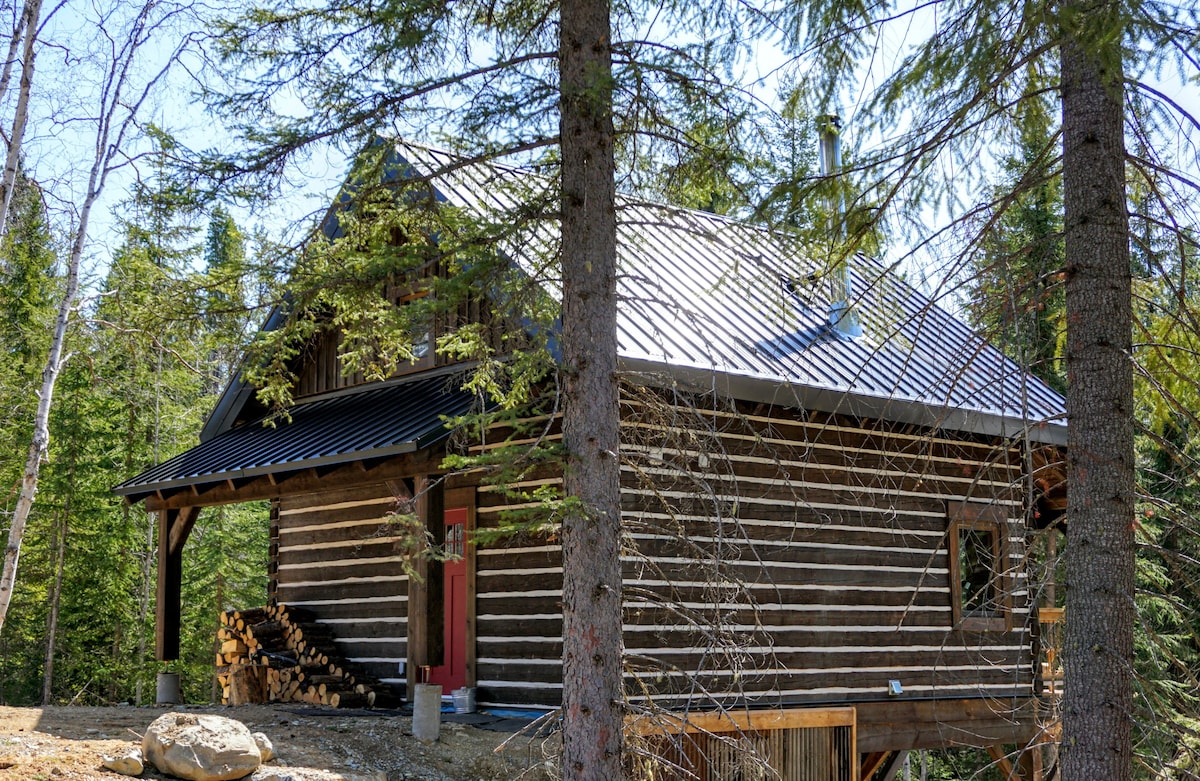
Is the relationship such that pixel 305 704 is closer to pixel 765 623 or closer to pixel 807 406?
pixel 765 623

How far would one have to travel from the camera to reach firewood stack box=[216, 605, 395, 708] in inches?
507

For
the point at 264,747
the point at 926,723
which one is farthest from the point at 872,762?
the point at 264,747

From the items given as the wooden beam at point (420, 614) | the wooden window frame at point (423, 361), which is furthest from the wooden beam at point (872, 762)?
the wooden window frame at point (423, 361)

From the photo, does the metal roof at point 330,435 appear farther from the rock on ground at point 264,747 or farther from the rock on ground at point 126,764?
the rock on ground at point 126,764

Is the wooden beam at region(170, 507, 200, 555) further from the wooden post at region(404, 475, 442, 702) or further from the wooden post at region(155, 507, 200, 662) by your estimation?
the wooden post at region(404, 475, 442, 702)

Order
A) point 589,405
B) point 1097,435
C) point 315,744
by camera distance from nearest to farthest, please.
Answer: point 1097,435 < point 589,405 < point 315,744

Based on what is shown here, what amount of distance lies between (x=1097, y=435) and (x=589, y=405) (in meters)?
2.98

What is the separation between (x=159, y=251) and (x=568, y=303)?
9.24 m

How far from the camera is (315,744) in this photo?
9531 millimetres

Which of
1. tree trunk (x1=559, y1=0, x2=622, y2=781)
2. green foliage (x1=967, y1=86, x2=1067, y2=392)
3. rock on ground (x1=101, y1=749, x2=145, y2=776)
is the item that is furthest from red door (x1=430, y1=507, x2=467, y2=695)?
green foliage (x1=967, y1=86, x2=1067, y2=392)

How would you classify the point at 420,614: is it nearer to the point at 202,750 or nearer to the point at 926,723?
the point at 202,750

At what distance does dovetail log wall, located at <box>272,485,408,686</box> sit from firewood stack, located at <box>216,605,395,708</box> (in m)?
0.30

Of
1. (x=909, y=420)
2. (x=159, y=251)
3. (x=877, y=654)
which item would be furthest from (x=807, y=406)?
(x=159, y=251)

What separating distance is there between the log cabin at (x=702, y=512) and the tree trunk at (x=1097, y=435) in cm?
400
